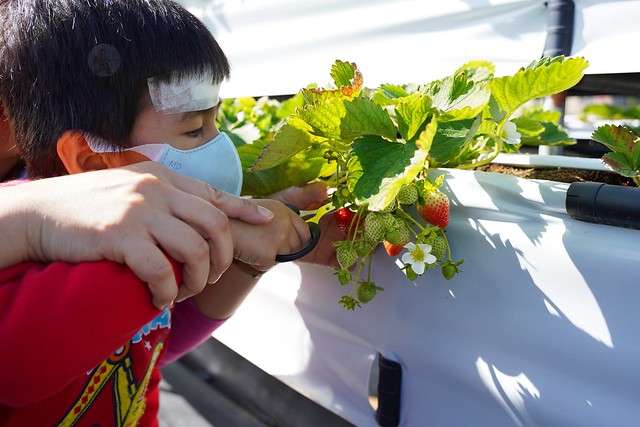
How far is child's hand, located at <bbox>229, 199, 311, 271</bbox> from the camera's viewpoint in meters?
0.73

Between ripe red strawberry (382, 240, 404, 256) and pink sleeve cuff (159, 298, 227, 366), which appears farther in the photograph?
pink sleeve cuff (159, 298, 227, 366)

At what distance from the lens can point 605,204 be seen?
2.19 feet

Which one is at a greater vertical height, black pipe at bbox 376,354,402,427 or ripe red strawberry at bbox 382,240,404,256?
ripe red strawberry at bbox 382,240,404,256

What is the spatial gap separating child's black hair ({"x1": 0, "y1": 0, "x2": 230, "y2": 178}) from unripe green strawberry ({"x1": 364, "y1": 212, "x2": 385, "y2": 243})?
36cm

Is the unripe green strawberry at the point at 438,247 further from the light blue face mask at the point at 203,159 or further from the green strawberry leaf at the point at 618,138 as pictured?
the light blue face mask at the point at 203,159

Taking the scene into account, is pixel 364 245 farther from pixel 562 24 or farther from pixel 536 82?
pixel 562 24

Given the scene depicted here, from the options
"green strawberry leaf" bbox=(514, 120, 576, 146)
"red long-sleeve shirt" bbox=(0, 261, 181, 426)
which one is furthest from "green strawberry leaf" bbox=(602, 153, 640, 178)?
"red long-sleeve shirt" bbox=(0, 261, 181, 426)

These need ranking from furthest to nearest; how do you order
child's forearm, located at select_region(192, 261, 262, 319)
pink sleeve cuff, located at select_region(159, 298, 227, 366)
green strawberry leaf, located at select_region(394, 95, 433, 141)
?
pink sleeve cuff, located at select_region(159, 298, 227, 366)
child's forearm, located at select_region(192, 261, 262, 319)
green strawberry leaf, located at select_region(394, 95, 433, 141)

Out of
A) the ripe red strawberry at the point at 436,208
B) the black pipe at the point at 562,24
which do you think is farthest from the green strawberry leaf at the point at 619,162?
the black pipe at the point at 562,24

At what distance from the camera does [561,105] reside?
155 centimetres

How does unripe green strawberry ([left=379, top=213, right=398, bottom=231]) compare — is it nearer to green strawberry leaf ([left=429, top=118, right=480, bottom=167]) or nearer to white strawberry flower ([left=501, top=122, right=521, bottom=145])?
green strawberry leaf ([left=429, top=118, right=480, bottom=167])

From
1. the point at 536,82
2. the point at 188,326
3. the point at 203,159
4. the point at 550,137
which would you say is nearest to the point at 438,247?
the point at 536,82

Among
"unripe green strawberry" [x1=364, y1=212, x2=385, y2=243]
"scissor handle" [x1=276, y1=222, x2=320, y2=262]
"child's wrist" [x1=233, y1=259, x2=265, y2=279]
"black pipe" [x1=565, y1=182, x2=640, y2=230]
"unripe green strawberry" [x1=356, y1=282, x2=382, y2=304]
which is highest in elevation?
"black pipe" [x1=565, y1=182, x2=640, y2=230]

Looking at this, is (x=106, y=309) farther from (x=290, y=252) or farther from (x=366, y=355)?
(x=366, y=355)
